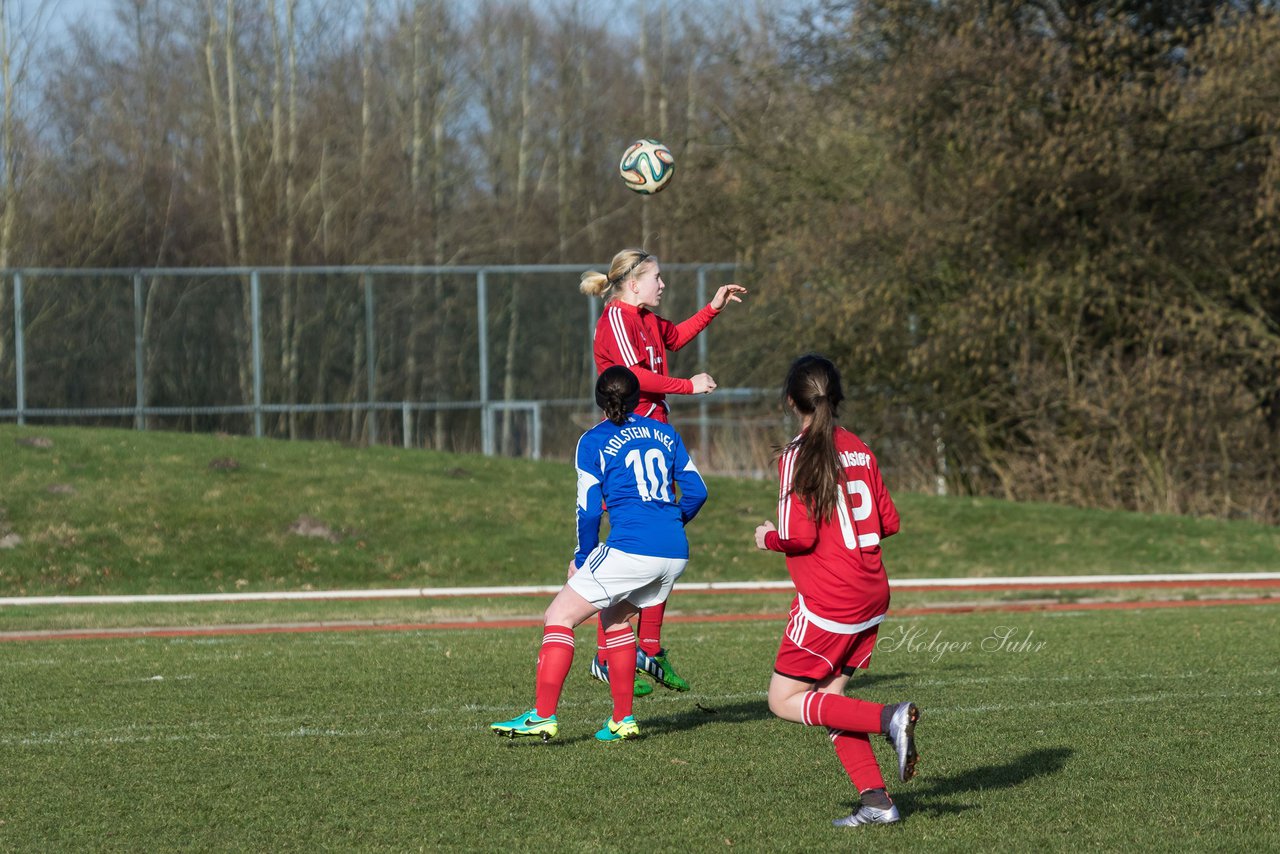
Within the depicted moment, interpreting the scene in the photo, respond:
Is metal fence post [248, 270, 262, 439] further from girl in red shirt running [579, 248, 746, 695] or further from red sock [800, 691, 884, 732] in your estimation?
red sock [800, 691, 884, 732]

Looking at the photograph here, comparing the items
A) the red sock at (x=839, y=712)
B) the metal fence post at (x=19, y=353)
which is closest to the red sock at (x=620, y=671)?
the red sock at (x=839, y=712)

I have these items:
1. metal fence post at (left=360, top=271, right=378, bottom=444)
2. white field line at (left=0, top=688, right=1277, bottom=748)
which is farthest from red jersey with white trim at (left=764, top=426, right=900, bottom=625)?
metal fence post at (left=360, top=271, right=378, bottom=444)

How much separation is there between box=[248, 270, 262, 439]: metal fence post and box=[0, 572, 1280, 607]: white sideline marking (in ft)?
36.5

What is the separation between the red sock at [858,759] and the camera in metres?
5.58

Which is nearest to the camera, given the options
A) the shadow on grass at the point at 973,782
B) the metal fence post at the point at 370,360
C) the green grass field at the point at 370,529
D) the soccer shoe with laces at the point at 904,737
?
the soccer shoe with laces at the point at 904,737

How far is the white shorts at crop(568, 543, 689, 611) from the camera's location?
275 inches

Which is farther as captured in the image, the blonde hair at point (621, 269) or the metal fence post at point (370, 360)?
the metal fence post at point (370, 360)

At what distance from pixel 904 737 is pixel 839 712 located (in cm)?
27

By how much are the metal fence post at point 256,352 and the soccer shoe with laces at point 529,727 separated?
67.7ft

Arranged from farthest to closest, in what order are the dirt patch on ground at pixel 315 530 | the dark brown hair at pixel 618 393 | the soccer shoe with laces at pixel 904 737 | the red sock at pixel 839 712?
the dirt patch on ground at pixel 315 530, the dark brown hair at pixel 618 393, the red sock at pixel 839 712, the soccer shoe with laces at pixel 904 737

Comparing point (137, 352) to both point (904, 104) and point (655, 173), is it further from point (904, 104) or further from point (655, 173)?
point (655, 173)

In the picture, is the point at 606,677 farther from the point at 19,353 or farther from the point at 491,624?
the point at 19,353

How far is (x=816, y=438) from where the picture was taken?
221 inches

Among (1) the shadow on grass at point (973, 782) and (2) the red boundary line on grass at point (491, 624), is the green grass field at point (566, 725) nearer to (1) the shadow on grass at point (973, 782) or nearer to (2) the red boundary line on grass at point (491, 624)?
(1) the shadow on grass at point (973, 782)
